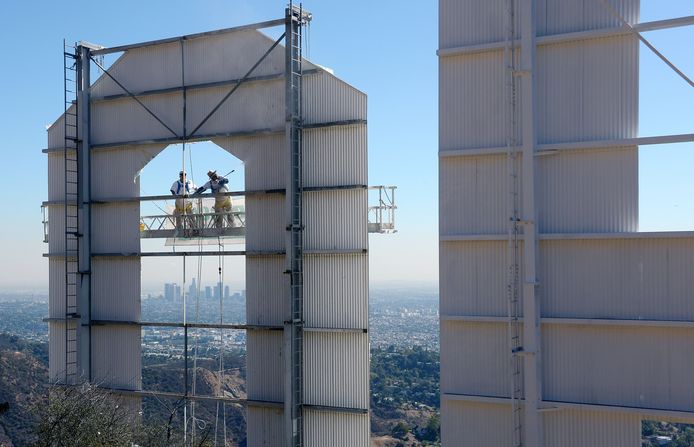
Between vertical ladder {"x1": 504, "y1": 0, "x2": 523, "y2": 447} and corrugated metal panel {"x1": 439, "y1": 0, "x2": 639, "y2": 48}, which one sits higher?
corrugated metal panel {"x1": 439, "y1": 0, "x2": 639, "y2": 48}

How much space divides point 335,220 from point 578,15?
6.71m

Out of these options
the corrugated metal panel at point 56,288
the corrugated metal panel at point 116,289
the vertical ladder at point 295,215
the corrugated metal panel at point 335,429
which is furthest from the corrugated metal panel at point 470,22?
the corrugated metal panel at point 56,288

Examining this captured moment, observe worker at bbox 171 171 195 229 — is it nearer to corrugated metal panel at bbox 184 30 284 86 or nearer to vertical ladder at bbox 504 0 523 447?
corrugated metal panel at bbox 184 30 284 86

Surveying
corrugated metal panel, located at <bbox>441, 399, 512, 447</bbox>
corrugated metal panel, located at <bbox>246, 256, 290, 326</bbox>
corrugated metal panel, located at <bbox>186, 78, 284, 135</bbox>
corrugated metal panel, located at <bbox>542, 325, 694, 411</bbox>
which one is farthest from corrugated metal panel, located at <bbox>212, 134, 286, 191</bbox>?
corrugated metal panel, located at <bbox>542, 325, 694, 411</bbox>

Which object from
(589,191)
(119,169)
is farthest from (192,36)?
(589,191)

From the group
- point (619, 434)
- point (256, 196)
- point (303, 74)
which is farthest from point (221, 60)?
point (619, 434)

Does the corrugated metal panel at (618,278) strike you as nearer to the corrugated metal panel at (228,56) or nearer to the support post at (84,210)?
the corrugated metal panel at (228,56)

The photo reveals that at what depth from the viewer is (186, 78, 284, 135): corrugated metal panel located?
55.7 feet

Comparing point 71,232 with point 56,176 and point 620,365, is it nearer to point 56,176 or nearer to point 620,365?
point 56,176

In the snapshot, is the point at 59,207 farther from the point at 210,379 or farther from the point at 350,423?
the point at 210,379

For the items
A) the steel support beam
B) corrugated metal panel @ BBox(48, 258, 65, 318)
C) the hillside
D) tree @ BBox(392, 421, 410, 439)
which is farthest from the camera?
tree @ BBox(392, 421, 410, 439)

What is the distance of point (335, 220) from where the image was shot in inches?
641

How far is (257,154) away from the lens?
17188 millimetres

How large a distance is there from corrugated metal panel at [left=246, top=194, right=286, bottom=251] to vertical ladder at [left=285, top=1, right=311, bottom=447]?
64 cm
